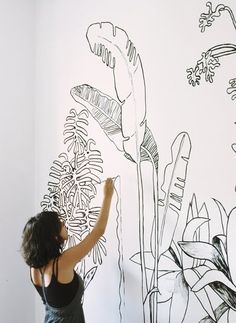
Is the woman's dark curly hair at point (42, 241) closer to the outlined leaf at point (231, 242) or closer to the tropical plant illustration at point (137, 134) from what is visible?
the tropical plant illustration at point (137, 134)

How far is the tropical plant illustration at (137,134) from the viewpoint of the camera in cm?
166

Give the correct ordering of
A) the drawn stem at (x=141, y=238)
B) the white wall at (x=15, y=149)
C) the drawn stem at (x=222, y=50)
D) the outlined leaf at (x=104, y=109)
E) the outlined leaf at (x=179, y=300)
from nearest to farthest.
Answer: the drawn stem at (x=222, y=50)
the outlined leaf at (x=179, y=300)
the drawn stem at (x=141, y=238)
the outlined leaf at (x=104, y=109)
the white wall at (x=15, y=149)

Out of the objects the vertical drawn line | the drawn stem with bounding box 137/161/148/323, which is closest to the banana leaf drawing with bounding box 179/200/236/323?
the drawn stem with bounding box 137/161/148/323

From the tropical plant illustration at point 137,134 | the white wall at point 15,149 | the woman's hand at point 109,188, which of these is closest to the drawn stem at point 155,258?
the tropical plant illustration at point 137,134

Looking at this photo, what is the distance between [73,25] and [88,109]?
1.67ft

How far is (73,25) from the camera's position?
6.88 ft

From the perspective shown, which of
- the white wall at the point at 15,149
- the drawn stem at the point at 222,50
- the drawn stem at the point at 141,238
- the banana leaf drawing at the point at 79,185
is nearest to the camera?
the drawn stem at the point at 222,50

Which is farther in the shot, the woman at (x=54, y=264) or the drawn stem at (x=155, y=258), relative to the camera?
the drawn stem at (x=155, y=258)

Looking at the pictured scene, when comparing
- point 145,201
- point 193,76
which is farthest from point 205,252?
point 193,76

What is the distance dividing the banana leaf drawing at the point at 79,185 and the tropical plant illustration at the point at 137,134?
14 cm

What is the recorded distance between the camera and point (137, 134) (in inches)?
70.6

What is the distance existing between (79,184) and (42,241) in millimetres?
561

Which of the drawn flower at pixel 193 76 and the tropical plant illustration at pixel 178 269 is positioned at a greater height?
the drawn flower at pixel 193 76

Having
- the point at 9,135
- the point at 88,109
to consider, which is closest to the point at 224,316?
the point at 88,109
